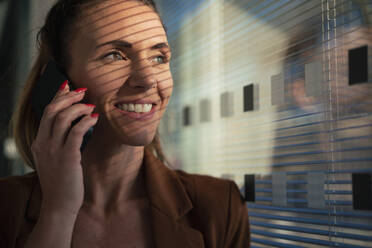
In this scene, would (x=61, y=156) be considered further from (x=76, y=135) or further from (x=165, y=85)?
(x=165, y=85)

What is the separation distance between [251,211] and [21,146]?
0.80 metres

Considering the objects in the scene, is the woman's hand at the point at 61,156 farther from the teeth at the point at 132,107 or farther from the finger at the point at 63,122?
the teeth at the point at 132,107

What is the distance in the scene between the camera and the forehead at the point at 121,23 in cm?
93

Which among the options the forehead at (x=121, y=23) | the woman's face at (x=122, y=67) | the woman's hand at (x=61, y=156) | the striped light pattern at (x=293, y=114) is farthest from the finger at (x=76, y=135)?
the striped light pattern at (x=293, y=114)

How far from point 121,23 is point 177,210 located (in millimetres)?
546

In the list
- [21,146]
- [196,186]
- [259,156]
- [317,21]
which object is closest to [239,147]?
[259,156]

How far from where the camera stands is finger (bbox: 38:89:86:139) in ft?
2.83

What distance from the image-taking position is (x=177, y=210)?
3.32ft

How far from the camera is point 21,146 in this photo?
3.87ft

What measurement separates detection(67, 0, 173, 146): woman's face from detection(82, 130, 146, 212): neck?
0.28 ft

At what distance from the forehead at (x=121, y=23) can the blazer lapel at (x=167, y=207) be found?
38cm

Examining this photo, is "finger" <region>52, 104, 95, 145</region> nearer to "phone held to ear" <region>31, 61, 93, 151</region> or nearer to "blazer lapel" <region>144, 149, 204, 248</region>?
"phone held to ear" <region>31, 61, 93, 151</region>

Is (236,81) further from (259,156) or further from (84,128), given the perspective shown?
(84,128)

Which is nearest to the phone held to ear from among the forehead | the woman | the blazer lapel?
the woman
